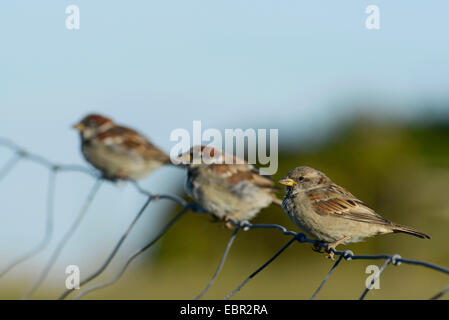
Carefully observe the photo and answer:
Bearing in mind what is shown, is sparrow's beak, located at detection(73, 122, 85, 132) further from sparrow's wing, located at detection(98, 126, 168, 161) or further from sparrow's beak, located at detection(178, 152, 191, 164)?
sparrow's beak, located at detection(178, 152, 191, 164)

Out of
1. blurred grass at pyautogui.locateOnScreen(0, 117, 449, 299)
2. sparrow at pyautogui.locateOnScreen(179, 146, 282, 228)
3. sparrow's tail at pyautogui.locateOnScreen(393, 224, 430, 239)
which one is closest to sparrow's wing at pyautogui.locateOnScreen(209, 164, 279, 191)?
sparrow at pyautogui.locateOnScreen(179, 146, 282, 228)

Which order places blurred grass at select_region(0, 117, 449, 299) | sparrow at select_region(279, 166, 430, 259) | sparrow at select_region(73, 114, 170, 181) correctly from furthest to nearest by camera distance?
blurred grass at select_region(0, 117, 449, 299) → sparrow at select_region(73, 114, 170, 181) → sparrow at select_region(279, 166, 430, 259)

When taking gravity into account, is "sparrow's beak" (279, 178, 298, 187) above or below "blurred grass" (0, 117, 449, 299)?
above

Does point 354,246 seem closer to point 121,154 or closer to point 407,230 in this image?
point 121,154

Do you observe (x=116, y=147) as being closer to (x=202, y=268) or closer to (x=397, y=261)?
(x=397, y=261)

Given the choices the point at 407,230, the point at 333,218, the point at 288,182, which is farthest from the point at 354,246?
the point at 407,230

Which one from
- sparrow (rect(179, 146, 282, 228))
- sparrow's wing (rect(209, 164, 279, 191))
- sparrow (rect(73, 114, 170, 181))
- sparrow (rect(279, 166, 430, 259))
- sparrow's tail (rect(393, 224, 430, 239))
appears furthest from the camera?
sparrow (rect(73, 114, 170, 181))

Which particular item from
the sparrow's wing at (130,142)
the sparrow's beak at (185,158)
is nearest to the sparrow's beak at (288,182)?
the sparrow's beak at (185,158)
